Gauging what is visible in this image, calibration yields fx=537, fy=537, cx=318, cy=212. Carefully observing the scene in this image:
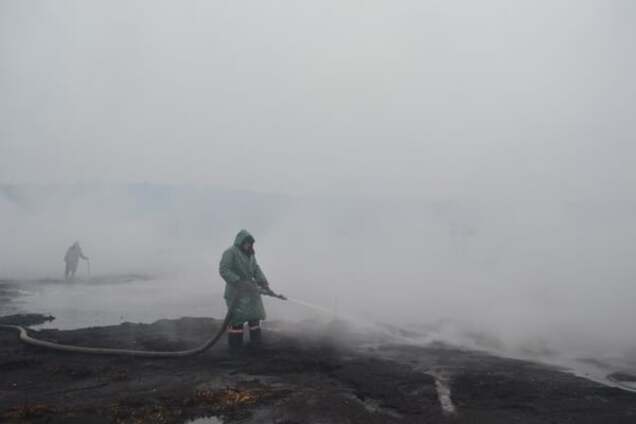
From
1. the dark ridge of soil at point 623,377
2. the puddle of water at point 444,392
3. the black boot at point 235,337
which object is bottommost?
the puddle of water at point 444,392

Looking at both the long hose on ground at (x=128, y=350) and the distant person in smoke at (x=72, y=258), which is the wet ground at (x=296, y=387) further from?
the distant person in smoke at (x=72, y=258)

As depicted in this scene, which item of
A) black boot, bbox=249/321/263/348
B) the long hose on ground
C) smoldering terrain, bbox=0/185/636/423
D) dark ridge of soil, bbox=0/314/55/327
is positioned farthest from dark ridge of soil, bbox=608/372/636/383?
dark ridge of soil, bbox=0/314/55/327

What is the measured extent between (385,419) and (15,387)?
4350 millimetres

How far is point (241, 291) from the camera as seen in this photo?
27.0 feet

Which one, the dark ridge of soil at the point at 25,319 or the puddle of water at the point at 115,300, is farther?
the puddle of water at the point at 115,300

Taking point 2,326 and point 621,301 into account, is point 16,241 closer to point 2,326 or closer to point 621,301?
point 2,326

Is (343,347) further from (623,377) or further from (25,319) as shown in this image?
(25,319)

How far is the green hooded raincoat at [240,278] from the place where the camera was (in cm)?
816

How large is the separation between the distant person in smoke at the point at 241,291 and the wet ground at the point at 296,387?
0.32 m

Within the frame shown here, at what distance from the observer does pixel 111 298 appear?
14.2 metres

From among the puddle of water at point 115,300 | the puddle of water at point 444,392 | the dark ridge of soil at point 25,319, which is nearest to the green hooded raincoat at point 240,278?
the puddle of water at point 444,392

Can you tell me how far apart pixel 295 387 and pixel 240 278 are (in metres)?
2.52

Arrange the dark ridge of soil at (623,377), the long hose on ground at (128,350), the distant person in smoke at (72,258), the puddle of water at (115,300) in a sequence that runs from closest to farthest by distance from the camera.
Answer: the dark ridge of soil at (623,377), the long hose on ground at (128,350), the puddle of water at (115,300), the distant person in smoke at (72,258)

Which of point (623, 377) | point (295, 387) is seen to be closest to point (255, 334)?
point (295, 387)
